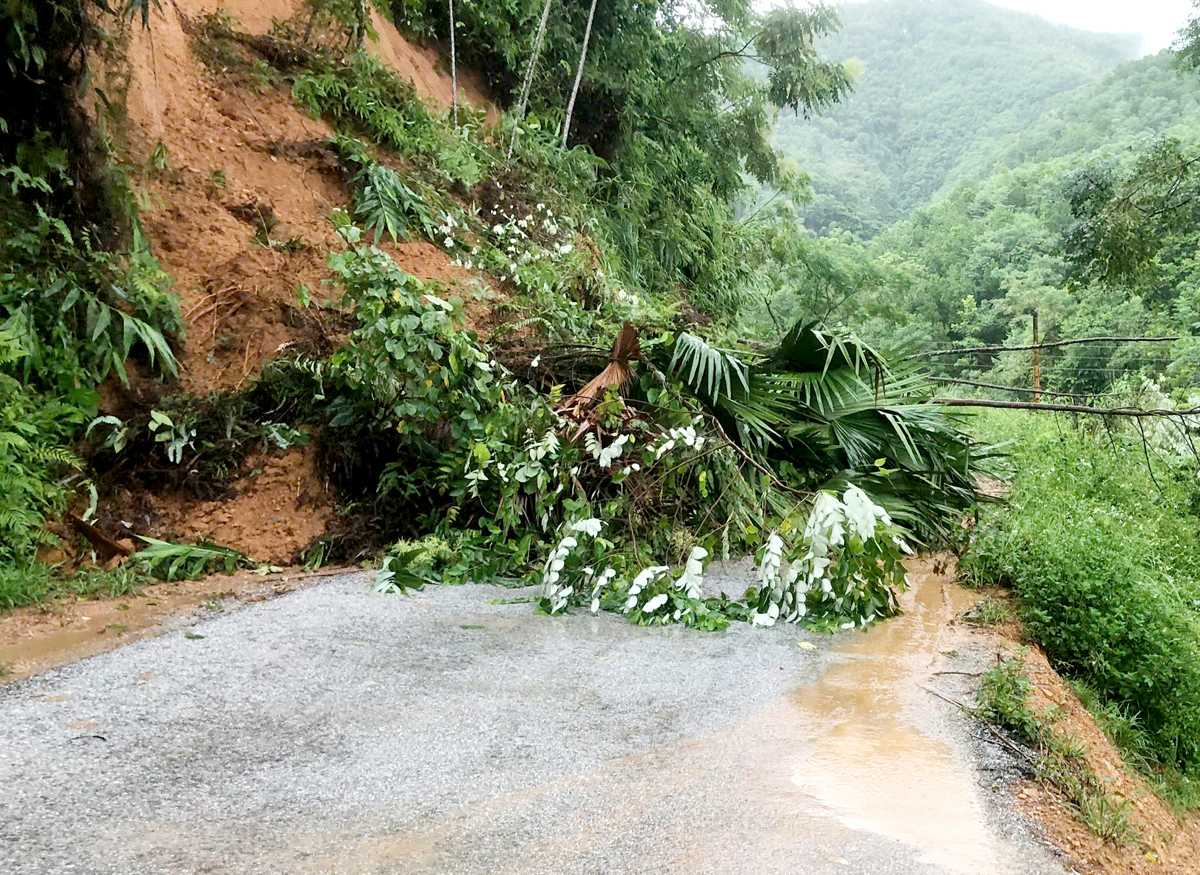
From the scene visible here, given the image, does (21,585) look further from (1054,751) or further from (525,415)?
(1054,751)

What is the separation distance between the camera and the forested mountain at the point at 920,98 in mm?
61094

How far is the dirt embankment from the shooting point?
5.09 meters

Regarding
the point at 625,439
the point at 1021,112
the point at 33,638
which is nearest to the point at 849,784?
the point at 625,439

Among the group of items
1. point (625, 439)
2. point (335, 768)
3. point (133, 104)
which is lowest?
point (335, 768)

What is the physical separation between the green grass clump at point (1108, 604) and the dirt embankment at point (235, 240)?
433 cm

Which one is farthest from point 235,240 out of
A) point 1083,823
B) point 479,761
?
point 1083,823

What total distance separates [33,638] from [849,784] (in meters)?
3.25

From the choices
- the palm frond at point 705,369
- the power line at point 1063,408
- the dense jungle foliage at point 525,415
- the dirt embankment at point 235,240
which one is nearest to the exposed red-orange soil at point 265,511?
the dirt embankment at point 235,240

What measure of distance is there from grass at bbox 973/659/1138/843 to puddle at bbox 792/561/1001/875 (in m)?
0.26

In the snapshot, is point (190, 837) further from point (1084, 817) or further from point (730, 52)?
point (730, 52)

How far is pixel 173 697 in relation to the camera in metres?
2.98

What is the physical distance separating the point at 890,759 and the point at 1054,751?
69 centimetres

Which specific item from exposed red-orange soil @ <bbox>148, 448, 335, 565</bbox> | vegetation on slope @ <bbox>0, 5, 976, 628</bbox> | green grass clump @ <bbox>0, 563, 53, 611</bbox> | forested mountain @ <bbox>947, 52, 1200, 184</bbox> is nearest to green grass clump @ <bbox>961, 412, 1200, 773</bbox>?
vegetation on slope @ <bbox>0, 5, 976, 628</bbox>

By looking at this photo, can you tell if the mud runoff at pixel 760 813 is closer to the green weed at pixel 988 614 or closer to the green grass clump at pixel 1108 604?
the green weed at pixel 988 614
